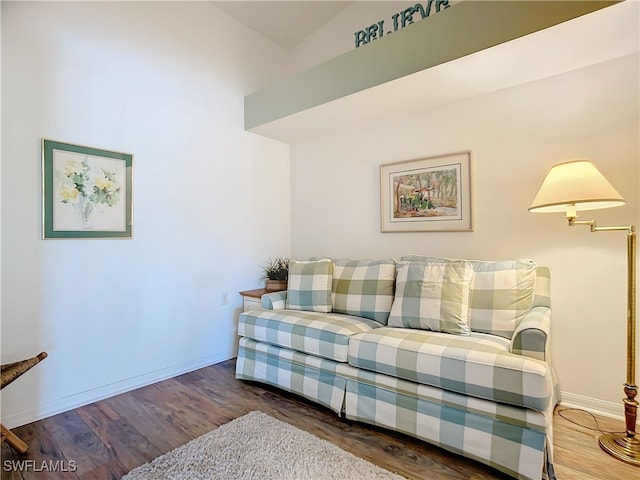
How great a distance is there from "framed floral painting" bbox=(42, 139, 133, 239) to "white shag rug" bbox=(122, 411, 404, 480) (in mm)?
1507

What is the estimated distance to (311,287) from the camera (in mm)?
2691

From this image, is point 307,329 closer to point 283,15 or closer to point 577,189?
point 577,189

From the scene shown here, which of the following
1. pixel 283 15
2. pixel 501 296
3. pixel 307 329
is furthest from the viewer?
pixel 283 15

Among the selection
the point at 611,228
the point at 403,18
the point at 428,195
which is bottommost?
the point at 611,228

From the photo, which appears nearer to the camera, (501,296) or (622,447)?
(622,447)

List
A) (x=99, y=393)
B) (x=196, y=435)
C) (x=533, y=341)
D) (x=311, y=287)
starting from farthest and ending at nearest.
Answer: (x=311, y=287) → (x=99, y=393) → (x=196, y=435) → (x=533, y=341)

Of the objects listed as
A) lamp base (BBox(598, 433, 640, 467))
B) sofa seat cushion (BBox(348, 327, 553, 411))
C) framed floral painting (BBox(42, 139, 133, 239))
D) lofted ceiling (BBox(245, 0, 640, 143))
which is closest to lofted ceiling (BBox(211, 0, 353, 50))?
lofted ceiling (BBox(245, 0, 640, 143))

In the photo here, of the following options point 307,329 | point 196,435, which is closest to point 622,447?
point 307,329

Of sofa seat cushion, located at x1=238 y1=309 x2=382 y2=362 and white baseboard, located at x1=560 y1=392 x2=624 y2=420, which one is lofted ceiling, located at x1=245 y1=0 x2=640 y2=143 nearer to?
sofa seat cushion, located at x1=238 y1=309 x2=382 y2=362

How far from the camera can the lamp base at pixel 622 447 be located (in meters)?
1.66

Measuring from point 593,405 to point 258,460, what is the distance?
2.05m

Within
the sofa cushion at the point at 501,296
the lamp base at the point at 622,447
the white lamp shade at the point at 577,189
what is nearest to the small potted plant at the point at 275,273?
the sofa cushion at the point at 501,296

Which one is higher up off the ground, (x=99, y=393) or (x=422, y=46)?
(x=422, y=46)

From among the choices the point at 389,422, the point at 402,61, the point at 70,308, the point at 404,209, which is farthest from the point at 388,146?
the point at 70,308
